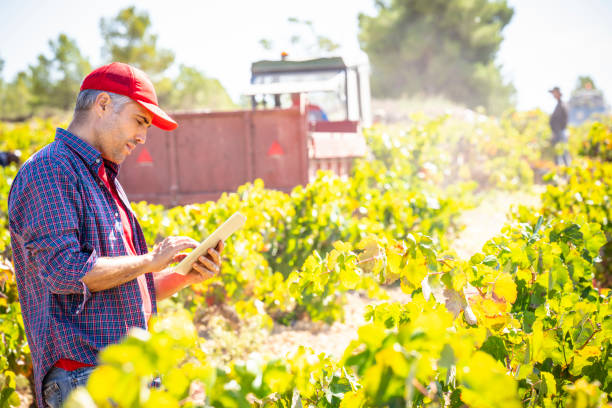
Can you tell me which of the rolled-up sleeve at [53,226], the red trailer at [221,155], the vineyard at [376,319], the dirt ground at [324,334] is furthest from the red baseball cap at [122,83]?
the red trailer at [221,155]

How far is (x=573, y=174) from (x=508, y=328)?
3999mm

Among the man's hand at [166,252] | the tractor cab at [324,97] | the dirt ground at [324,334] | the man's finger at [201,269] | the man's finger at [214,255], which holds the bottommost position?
the dirt ground at [324,334]

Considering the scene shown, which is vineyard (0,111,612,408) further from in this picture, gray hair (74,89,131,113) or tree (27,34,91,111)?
tree (27,34,91,111)

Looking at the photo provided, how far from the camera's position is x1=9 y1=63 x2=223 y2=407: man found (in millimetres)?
1494

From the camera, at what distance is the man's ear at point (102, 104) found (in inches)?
66.6

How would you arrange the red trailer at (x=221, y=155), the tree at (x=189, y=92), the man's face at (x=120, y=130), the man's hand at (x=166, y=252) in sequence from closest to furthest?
1. the man's hand at (x=166, y=252)
2. the man's face at (x=120, y=130)
3. the red trailer at (x=221, y=155)
4. the tree at (x=189, y=92)

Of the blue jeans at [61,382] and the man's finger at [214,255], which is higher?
the man's finger at [214,255]

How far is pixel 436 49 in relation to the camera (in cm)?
3412

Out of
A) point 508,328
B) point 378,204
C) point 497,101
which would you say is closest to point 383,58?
point 497,101

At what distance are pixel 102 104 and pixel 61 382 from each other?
86 cm

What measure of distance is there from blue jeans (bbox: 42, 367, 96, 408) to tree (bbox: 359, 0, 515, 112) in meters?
34.1

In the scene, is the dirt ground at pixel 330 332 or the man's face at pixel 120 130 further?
the dirt ground at pixel 330 332

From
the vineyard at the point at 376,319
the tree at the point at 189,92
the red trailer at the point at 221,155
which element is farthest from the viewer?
the tree at the point at 189,92

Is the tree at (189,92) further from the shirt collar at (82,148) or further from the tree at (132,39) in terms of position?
the shirt collar at (82,148)
